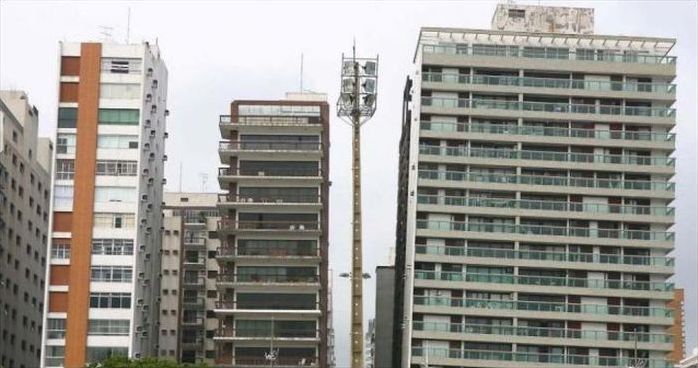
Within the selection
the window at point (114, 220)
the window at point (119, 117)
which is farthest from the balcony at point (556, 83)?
the window at point (114, 220)

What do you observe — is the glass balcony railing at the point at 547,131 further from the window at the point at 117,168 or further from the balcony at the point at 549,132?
the window at the point at 117,168

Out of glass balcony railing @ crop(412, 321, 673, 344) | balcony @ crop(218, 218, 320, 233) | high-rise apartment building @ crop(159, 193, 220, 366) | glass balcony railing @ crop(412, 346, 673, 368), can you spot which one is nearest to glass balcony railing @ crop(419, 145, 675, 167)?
balcony @ crop(218, 218, 320, 233)

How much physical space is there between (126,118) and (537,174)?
127 ft

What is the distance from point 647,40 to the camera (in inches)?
4934

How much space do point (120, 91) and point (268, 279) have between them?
874 inches

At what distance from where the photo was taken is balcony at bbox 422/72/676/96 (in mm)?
120750

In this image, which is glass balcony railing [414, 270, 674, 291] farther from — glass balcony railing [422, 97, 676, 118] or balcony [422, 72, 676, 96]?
balcony [422, 72, 676, 96]

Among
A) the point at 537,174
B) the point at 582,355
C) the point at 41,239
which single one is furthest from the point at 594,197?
the point at 41,239

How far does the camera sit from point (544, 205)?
11906cm

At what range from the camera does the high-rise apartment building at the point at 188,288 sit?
149 meters

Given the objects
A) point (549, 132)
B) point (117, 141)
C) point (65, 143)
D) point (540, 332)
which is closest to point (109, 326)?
point (117, 141)

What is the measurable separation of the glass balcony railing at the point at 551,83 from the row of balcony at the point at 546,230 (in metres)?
13.6

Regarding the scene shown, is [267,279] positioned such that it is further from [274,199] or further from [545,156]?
[545,156]

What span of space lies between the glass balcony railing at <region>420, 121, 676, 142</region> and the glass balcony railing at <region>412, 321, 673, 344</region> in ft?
60.5
